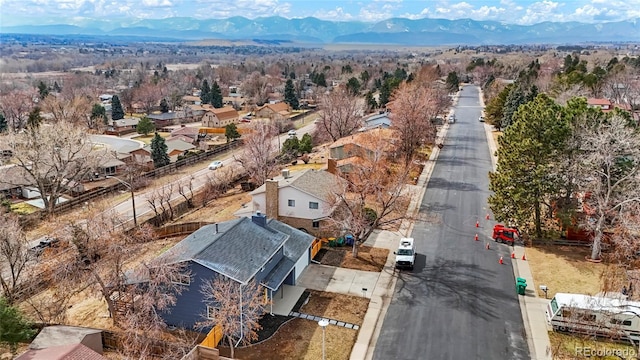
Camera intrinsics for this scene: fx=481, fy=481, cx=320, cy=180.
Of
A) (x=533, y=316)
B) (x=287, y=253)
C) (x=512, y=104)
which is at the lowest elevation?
(x=533, y=316)

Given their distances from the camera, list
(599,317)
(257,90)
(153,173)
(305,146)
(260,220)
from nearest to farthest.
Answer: (599,317) → (260,220) → (153,173) → (305,146) → (257,90)

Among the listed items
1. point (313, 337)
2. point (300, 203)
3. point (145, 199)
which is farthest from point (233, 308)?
point (145, 199)

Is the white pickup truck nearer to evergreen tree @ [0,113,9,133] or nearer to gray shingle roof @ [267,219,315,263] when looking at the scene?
gray shingle roof @ [267,219,315,263]

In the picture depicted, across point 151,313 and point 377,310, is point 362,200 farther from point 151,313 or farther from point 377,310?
point 151,313

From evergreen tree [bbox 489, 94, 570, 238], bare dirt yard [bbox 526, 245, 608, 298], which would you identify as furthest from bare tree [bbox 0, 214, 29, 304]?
evergreen tree [bbox 489, 94, 570, 238]

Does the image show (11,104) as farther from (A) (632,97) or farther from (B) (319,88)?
(A) (632,97)

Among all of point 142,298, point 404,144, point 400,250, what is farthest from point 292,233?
point 404,144
